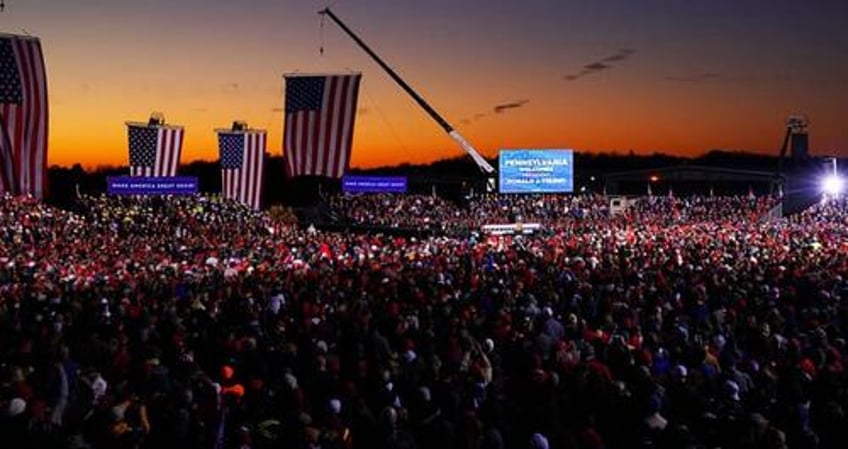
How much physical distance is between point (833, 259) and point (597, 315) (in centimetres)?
993

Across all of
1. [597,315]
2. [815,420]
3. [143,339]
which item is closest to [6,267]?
[143,339]

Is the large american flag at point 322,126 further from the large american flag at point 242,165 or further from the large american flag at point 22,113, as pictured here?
the large american flag at point 242,165

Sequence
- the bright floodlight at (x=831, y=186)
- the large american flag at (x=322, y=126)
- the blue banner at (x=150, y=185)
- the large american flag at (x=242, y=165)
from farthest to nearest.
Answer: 1. the bright floodlight at (x=831, y=186)
2. the blue banner at (x=150, y=185)
3. the large american flag at (x=242, y=165)
4. the large american flag at (x=322, y=126)

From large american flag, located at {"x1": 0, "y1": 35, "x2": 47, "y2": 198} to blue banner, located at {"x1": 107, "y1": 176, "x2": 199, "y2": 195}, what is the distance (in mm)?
19644

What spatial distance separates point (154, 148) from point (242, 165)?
3.68 m

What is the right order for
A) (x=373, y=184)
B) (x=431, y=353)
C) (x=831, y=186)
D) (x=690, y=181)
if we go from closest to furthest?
(x=431, y=353)
(x=373, y=184)
(x=831, y=186)
(x=690, y=181)

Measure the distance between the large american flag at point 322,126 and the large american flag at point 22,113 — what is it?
744 cm

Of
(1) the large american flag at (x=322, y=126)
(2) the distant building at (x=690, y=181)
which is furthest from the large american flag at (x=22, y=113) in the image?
(2) the distant building at (x=690, y=181)

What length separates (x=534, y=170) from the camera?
60938 mm

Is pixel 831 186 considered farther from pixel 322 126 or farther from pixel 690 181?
pixel 322 126

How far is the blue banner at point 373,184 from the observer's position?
63344 mm

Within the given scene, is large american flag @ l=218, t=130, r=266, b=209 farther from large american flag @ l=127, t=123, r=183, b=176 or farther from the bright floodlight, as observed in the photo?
the bright floodlight

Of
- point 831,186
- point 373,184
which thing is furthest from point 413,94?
point 831,186

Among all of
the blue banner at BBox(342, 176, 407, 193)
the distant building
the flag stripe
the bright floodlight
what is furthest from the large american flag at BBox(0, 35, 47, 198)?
the distant building
